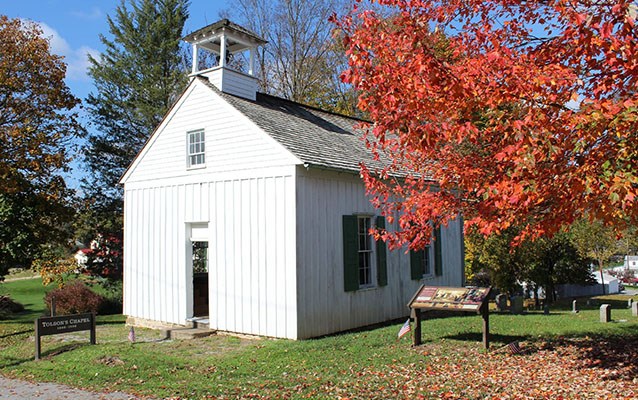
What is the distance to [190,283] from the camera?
582 inches

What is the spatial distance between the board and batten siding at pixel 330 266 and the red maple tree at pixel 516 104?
4.42 m

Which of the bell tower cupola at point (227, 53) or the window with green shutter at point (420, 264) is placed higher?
the bell tower cupola at point (227, 53)

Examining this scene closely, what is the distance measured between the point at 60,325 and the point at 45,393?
3.43 meters

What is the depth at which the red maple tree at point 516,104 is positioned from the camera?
5.48 metres

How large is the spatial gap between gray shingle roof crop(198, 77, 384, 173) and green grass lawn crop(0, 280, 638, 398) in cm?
430

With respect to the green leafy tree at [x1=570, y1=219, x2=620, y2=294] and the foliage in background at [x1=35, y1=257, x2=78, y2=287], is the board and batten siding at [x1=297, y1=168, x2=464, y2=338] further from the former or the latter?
the green leafy tree at [x1=570, y1=219, x2=620, y2=294]

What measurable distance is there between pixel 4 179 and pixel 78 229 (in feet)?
50.4

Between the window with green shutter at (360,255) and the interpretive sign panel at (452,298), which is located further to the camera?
the window with green shutter at (360,255)

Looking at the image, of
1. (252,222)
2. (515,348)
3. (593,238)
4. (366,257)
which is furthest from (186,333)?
(593,238)

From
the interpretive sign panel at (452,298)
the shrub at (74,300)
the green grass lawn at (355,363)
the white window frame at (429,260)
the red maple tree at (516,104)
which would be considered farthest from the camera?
the shrub at (74,300)

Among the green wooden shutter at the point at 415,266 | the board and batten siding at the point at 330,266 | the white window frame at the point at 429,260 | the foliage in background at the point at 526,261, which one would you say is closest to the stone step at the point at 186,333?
the board and batten siding at the point at 330,266

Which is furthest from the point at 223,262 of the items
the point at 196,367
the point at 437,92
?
the point at 437,92

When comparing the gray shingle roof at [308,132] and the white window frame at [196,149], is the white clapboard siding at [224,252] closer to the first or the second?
the white window frame at [196,149]

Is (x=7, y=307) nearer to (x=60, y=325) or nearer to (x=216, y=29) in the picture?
(x=60, y=325)
